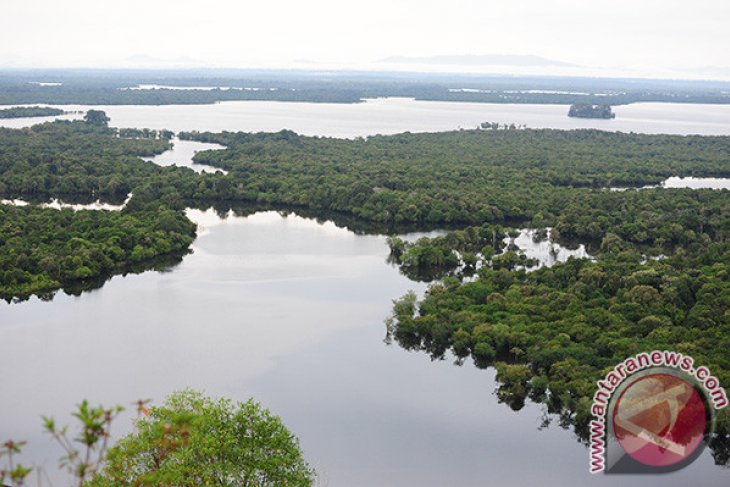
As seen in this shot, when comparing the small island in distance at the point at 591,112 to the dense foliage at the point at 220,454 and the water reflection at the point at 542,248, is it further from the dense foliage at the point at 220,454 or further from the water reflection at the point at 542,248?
the dense foliage at the point at 220,454

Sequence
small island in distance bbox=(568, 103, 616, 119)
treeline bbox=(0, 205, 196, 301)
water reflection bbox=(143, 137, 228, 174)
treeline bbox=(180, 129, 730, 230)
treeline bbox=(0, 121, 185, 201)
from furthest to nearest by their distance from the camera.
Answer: small island in distance bbox=(568, 103, 616, 119) → water reflection bbox=(143, 137, 228, 174) → treeline bbox=(0, 121, 185, 201) → treeline bbox=(180, 129, 730, 230) → treeline bbox=(0, 205, 196, 301)

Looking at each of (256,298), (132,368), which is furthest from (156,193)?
(132,368)

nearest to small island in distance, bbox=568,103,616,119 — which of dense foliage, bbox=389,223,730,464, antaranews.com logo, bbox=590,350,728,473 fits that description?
dense foliage, bbox=389,223,730,464

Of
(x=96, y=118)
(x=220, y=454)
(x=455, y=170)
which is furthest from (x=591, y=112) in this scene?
(x=220, y=454)

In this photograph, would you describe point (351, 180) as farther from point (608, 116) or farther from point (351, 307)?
point (608, 116)

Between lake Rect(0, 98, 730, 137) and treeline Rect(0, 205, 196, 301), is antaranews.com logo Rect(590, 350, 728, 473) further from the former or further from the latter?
lake Rect(0, 98, 730, 137)

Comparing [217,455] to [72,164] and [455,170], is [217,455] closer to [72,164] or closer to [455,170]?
[455,170]

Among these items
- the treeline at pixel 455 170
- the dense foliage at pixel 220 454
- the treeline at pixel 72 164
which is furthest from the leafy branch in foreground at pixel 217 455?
the treeline at pixel 72 164
